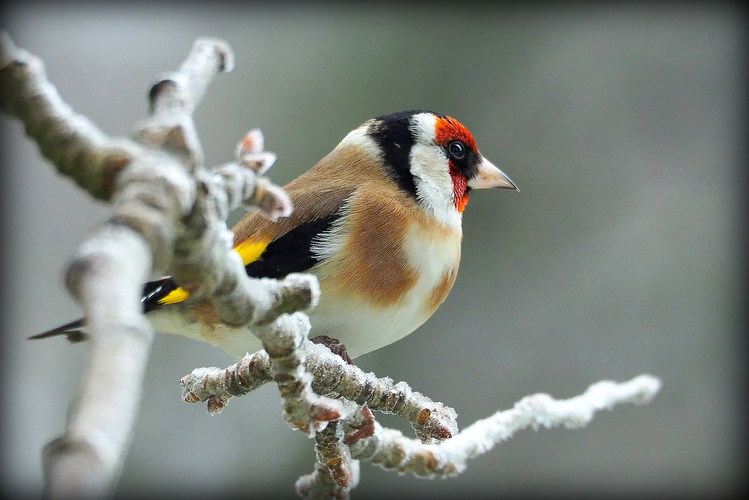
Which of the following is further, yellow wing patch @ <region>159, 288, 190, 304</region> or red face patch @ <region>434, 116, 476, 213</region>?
red face patch @ <region>434, 116, 476, 213</region>

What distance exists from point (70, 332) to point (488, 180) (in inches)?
37.0

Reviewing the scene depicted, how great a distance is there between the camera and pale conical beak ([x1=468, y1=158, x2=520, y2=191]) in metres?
1.84

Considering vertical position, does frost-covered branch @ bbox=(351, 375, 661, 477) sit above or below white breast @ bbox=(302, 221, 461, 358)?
below

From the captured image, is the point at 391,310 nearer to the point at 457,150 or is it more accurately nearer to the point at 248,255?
the point at 248,255

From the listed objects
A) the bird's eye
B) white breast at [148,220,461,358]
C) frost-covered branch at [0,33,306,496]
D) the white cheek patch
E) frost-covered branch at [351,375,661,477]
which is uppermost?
the bird's eye

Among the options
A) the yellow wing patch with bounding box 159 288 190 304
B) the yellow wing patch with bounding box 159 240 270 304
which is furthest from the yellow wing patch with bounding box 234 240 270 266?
the yellow wing patch with bounding box 159 288 190 304

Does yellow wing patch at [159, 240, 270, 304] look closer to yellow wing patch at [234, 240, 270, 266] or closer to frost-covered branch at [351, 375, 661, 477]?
yellow wing patch at [234, 240, 270, 266]

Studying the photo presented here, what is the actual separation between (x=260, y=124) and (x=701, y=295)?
207 cm

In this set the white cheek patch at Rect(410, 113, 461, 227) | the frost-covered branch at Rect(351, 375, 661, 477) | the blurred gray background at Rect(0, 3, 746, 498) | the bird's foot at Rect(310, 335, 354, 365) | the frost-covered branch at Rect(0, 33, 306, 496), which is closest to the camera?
the frost-covered branch at Rect(0, 33, 306, 496)

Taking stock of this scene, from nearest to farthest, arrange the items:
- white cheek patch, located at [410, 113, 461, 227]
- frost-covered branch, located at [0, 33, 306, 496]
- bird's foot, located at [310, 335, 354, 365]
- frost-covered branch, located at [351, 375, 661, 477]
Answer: frost-covered branch, located at [0, 33, 306, 496]
frost-covered branch, located at [351, 375, 661, 477]
bird's foot, located at [310, 335, 354, 365]
white cheek patch, located at [410, 113, 461, 227]

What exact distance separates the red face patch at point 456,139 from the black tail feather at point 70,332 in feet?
2.64

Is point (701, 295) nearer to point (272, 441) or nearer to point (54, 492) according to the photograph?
point (272, 441)

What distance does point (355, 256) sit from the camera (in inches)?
59.1

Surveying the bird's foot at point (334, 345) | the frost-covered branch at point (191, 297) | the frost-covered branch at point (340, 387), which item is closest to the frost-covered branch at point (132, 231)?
the frost-covered branch at point (191, 297)
